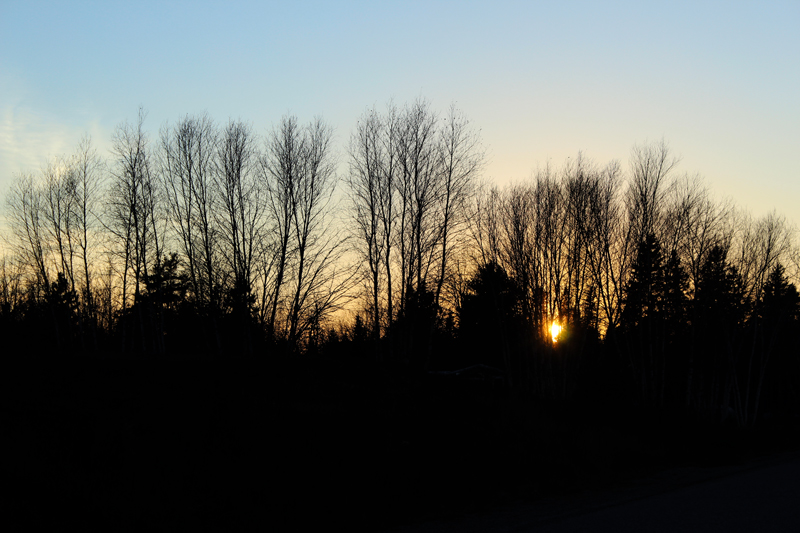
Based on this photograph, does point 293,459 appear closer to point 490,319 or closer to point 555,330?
point 555,330

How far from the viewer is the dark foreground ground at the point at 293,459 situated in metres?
9.34

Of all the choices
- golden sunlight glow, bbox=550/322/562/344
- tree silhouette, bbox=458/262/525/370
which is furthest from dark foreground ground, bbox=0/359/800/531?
tree silhouette, bbox=458/262/525/370

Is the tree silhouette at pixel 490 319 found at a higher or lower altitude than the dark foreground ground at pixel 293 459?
higher

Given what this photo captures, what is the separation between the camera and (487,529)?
9453mm

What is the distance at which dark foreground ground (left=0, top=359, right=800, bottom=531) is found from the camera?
30.7ft

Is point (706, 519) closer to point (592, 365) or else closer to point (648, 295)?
point (648, 295)

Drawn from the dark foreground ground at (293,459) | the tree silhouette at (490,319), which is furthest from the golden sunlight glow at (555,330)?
the dark foreground ground at (293,459)

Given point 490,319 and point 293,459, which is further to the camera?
point 490,319

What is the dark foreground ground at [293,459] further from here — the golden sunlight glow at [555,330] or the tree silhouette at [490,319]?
the tree silhouette at [490,319]

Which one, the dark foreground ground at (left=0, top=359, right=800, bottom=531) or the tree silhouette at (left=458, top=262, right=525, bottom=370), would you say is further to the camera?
the tree silhouette at (left=458, top=262, right=525, bottom=370)

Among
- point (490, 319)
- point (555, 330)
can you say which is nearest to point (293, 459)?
point (555, 330)

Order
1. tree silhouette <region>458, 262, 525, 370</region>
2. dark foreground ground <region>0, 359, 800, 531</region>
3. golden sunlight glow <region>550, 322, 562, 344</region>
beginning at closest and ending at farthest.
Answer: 1. dark foreground ground <region>0, 359, 800, 531</region>
2. golden sunlight glow <region>550, 322, 562, 344</region>
3. tree silhouette <region>458, 262, 525, 370</region>

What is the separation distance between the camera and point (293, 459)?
40.0 feet

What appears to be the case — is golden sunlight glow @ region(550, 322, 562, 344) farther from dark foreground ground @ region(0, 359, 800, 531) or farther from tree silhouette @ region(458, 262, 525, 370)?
dark foreground ground @ region(0, 359, 800, 531)
